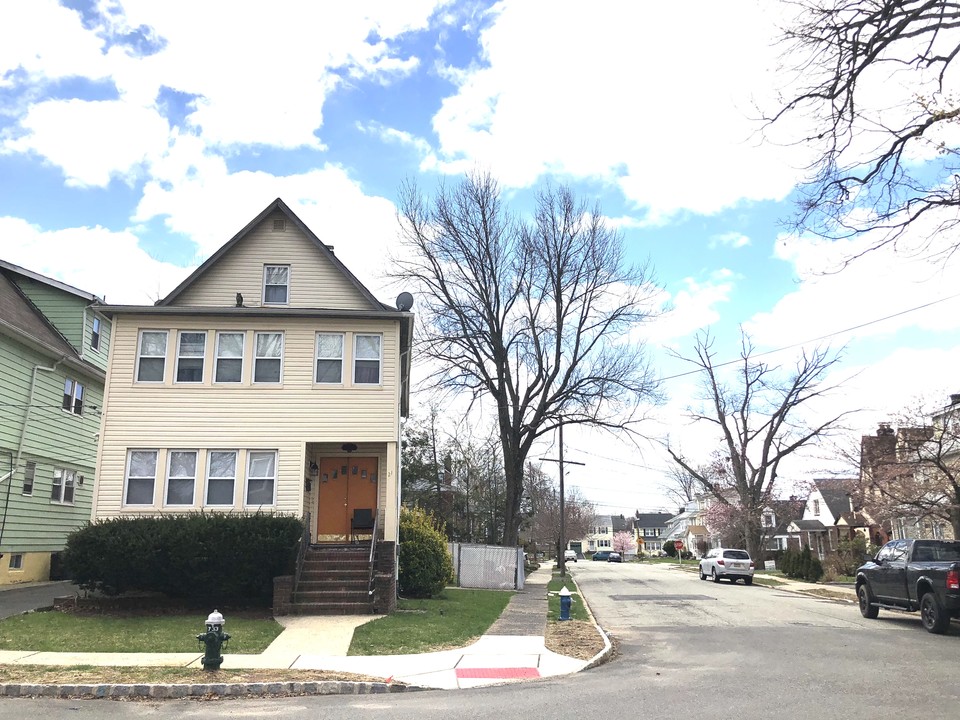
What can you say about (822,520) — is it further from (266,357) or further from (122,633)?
(122,633)

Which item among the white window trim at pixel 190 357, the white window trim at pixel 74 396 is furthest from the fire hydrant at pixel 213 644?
the white window trim at pixel 74 396

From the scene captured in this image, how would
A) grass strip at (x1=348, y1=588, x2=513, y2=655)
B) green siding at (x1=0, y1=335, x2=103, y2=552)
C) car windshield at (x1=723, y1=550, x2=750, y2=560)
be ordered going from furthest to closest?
car windshield at (x1=723, y1=550, x2=750, y2=560) < green siding at (x1=0, y1=335, x2=103, y2=552) < grass strip at (x1=348, y1=588, x2=513, y2=655)

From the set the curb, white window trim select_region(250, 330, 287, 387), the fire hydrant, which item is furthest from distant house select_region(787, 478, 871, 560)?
the fire hydrant

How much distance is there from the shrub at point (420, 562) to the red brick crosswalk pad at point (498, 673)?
370 inches

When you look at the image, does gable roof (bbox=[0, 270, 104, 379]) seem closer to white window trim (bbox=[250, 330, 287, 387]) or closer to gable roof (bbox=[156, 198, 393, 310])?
gable roof (bbox=[156, 198, 393, 310])

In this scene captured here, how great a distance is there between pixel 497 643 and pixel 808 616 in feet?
29.3

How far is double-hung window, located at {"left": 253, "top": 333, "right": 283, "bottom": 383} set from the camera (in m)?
18.9

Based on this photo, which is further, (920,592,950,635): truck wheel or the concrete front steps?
the concrete front steps

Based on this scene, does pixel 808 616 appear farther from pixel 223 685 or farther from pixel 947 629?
pixel 223 685

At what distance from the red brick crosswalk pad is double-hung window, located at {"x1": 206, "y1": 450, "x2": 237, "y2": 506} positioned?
31.1 ft

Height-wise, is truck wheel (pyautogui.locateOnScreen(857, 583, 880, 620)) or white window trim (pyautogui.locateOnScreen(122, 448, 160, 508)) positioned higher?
white window trim (pyautogui.locateOnScreen(122, 448, 160, 508))

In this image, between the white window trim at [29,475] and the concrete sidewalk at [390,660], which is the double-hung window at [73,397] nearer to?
the white window trim at [29,475]

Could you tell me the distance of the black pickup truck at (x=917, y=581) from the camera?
45.0ft

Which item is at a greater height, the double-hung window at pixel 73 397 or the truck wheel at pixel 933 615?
the double-hung window at pixel 73 397
